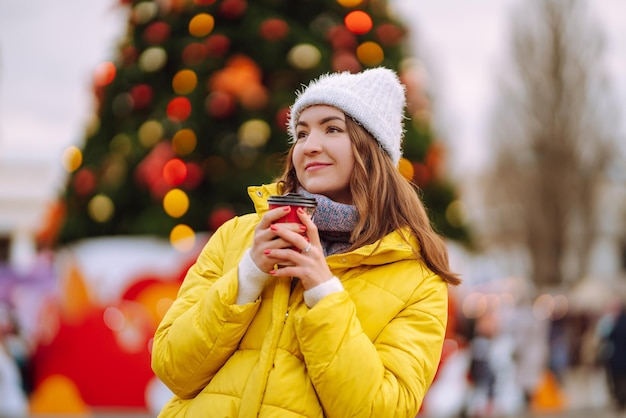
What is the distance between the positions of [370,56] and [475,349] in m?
4.32

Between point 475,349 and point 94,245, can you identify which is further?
point 475,349

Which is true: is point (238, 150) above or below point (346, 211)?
below

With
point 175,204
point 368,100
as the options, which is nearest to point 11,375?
point 175,204

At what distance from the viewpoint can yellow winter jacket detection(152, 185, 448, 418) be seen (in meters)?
1.94

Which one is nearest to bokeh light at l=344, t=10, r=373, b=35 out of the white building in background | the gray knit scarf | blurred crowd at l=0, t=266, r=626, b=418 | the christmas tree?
the christmas tree

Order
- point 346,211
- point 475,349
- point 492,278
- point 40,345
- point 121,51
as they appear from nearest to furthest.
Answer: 1. point 346,211
2. point 40,345
3. point 121,51
4. point 475,349
5. point 492,278

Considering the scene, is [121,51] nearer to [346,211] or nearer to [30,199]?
[346,211]

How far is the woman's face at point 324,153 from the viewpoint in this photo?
228cm

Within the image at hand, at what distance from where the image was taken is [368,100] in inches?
92.1

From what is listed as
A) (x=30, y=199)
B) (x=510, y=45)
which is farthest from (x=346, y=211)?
(x=30, y=199)

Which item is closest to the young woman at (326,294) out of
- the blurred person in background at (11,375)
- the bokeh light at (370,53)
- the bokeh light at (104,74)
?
the blurred person in background at (11,375)

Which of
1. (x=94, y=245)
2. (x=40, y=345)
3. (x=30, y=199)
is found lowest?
(x=30, y=199)

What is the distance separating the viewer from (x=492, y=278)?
17938 mm

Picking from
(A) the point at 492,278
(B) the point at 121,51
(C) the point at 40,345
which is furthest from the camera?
(A) the point at 492,278
